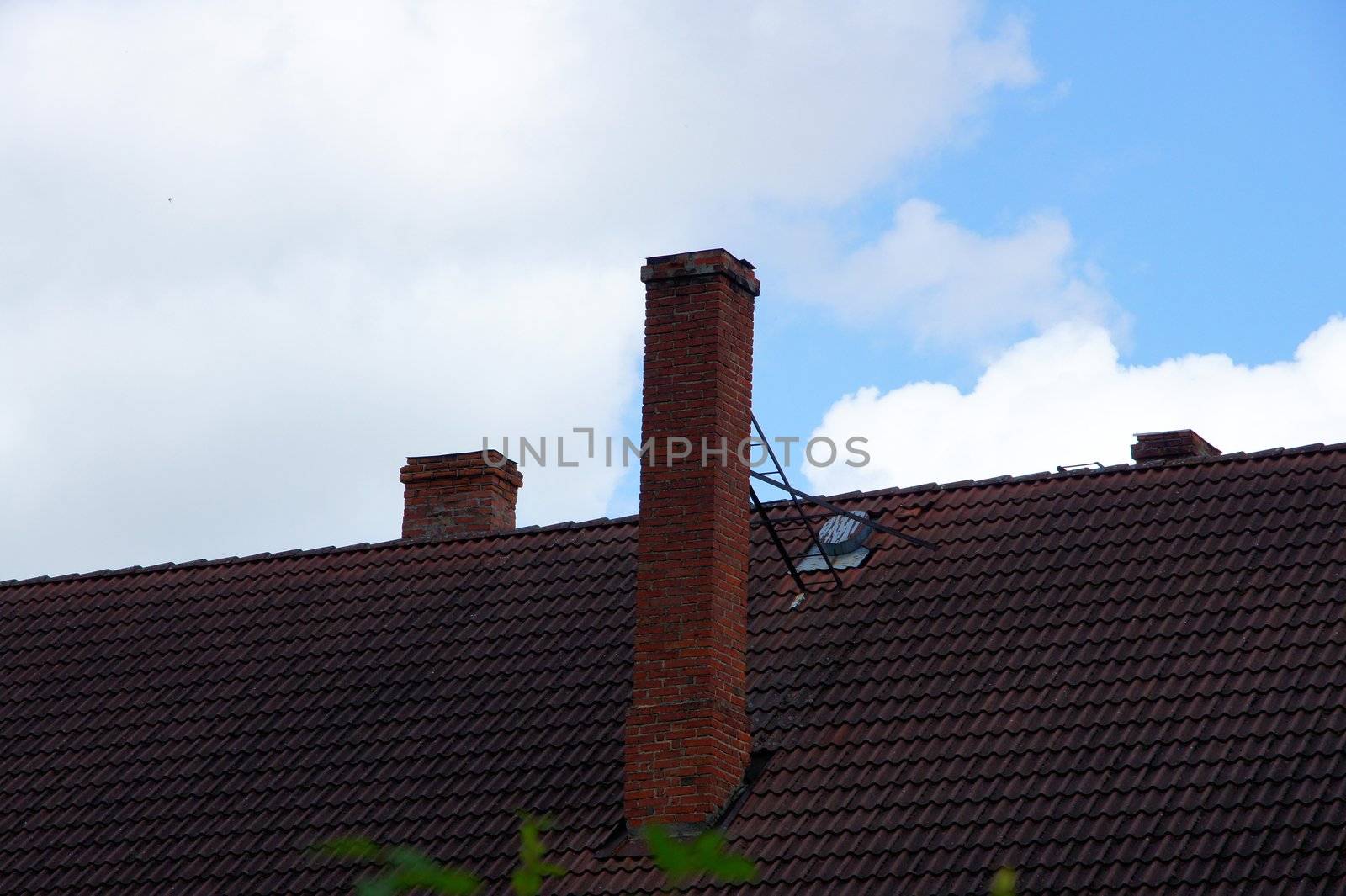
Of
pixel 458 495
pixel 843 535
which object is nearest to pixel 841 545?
pixel 843 535

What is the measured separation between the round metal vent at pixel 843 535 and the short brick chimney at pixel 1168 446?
8.62 feet

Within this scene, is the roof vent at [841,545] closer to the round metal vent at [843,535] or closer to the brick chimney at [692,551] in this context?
the round metal vent at [843,535]

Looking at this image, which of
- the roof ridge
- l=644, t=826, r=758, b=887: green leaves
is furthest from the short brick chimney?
l=644, t=826, r=758, b=887: green leaves

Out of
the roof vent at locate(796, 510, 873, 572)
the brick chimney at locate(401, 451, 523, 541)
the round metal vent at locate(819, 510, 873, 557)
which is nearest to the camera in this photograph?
the roof vent at locate(796, 510, 873, 572)

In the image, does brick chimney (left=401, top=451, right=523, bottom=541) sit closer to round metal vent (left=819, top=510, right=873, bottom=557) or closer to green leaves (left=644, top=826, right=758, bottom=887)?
round metal vent (left=819, top=510, right=873, bottom=557)

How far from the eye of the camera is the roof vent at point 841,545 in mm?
12844

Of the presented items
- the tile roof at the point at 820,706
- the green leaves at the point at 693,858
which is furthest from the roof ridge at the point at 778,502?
the green leaves at the point at 693,858

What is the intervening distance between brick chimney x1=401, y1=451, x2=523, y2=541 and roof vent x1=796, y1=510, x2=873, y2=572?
168 inches

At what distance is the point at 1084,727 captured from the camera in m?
10.3

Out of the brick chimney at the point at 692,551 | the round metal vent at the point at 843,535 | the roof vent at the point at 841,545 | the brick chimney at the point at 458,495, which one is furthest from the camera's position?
the brick chimney at the point at 458,495

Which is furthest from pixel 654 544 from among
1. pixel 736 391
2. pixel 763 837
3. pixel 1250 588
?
pixel 1250 588

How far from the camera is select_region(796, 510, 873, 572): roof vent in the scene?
42.1 ft

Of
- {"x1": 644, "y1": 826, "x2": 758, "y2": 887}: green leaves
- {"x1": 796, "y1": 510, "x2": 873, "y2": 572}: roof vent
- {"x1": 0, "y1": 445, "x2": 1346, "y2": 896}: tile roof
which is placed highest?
{"x1": 796, "y1": 510, "x2": 873, "y2": 572}: roof vent

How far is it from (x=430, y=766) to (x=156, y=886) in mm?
1852
